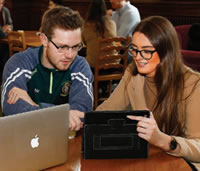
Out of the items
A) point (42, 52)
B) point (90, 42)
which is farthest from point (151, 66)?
point (90, 42)

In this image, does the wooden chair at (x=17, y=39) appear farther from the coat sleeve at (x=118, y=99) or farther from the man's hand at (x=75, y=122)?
the man's hand at (x=75, y=122)

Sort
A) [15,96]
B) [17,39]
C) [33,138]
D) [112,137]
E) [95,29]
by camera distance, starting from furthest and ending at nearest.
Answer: [17,39]
[95,29]
[15,96]
[112,137]
[33,138]

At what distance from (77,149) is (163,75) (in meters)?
0.54

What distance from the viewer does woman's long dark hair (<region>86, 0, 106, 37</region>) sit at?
3.99 m

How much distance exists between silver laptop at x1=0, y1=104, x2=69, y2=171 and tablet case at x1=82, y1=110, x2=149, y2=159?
10 cm

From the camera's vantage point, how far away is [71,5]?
673 cm

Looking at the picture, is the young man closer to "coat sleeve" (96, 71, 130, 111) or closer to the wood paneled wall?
the wood paneled wall

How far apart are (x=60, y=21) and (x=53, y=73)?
11.4 inches

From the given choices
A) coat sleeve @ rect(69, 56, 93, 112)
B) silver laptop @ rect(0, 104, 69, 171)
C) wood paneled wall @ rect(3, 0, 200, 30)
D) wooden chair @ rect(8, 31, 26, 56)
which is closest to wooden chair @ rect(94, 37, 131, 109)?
wooden chair @ rect(8, 31, 26, 56)

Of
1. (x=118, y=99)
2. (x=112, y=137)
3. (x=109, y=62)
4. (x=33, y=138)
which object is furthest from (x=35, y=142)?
(x=109, y=62)

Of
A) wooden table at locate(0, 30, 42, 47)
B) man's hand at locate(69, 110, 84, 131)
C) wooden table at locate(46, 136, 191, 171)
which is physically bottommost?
wooden table at locate(46, 136, 191, 171)

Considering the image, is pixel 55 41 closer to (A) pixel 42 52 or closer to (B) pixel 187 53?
(A) pixel 42 52

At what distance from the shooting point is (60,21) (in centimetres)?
180

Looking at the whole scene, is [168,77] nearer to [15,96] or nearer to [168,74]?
[168,74]
